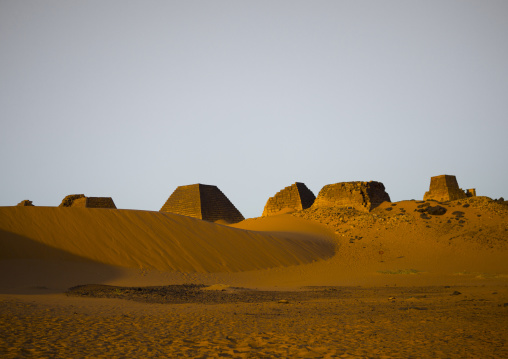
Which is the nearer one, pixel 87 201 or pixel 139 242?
pixel 139 242

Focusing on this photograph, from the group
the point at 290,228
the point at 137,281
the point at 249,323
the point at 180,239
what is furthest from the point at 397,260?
the point at 249,323

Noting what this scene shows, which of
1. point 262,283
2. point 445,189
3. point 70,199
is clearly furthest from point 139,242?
point 445,189

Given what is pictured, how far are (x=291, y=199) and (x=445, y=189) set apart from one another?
16038 mm

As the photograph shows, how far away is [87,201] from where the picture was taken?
36.0 m

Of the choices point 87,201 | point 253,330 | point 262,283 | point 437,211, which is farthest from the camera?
point 87,201

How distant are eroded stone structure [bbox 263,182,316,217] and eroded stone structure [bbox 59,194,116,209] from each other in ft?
Answer: 47.3

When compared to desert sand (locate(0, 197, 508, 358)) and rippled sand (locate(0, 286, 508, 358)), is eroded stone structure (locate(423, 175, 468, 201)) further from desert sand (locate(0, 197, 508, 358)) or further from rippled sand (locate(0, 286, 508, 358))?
rippled sand (locate(0, 286, 508, 358))

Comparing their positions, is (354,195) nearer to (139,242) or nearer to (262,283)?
(262,283)

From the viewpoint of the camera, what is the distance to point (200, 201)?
1507 inches

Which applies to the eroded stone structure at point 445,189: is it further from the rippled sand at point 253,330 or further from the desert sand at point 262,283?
the rippled sand at point 253,330

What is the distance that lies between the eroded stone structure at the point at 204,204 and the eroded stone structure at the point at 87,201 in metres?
6.14

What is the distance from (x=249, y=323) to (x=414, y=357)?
2558 millimetres

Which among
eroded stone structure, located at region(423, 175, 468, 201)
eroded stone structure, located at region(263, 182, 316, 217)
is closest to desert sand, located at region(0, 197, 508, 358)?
eroded stone structure, located at region(263, 182, 316, 217)

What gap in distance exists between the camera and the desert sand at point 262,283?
467cm
